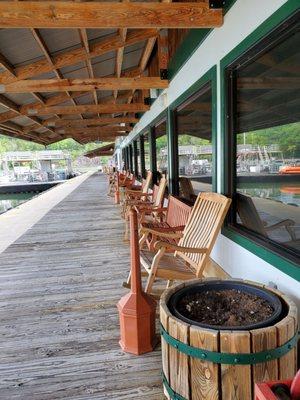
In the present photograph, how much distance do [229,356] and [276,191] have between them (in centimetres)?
327

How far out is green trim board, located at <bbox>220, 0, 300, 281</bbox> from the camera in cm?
172

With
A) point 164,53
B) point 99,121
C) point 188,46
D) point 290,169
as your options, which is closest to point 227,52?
point 188,46

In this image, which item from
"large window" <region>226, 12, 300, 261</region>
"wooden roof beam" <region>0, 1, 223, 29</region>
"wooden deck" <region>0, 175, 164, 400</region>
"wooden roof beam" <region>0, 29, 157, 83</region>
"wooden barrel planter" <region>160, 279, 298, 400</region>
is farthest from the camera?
"wooden roof beam" <region>0, 29, 157, 83</region>

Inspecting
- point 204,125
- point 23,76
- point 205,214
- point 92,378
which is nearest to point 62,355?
point 92,378

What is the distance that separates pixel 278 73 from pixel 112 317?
2.12 meters

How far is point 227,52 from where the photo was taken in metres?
2.50

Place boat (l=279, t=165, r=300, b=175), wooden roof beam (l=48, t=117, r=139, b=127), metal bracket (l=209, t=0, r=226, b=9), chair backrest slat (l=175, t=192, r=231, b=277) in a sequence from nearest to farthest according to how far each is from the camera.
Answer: chair backrest slat (l=175, t=192, r=231, b=277), metal bracket (l=209, t=0, r=226, b=9), boat (l=279, t=165, r=300, b=175), wooden roof beam (l=48, t=117, r=139, b=127)

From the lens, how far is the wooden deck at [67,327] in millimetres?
1664

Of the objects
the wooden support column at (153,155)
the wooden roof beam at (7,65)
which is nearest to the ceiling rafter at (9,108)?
the wooden roof beam at (7,65)

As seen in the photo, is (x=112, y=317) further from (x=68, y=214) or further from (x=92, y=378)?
(x=68, y=214)

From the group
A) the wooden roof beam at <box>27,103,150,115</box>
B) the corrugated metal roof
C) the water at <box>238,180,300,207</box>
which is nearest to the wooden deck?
the water at <box>238,180,300,207</box>

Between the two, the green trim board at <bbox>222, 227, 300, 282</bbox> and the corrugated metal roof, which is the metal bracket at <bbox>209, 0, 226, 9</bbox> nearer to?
the green trim board at <bbox>222, 227, 300, 282</bbox>

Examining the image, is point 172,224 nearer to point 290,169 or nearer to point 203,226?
point 203,226

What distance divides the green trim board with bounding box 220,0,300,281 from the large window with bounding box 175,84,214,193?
0.45 m
